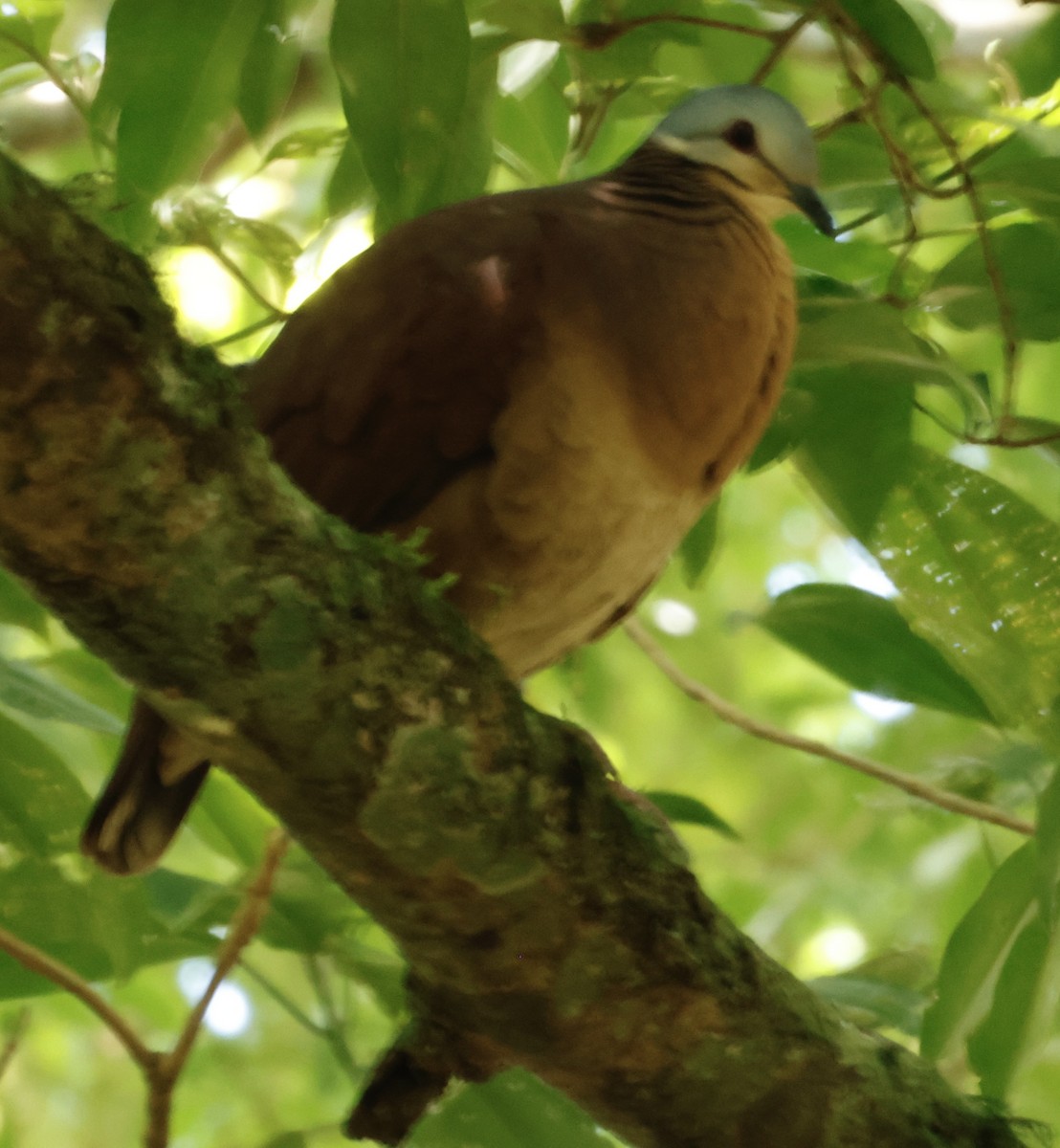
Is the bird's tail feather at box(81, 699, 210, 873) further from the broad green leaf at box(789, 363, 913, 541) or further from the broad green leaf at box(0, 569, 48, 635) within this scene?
the broad green leaf at box(789, 363, 913, 541)

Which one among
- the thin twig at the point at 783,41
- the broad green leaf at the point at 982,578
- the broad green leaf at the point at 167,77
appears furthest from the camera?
the broad green leaf at the point at 982,578

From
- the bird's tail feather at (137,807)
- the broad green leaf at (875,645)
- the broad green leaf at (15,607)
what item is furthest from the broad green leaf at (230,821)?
the broad green leaf at (875,645)

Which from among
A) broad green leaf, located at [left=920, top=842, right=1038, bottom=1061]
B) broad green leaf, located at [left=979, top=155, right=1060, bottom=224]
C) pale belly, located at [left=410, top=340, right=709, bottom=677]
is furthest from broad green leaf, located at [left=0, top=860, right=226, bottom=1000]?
broad green leaf, located at [left=979, top=155, right=1060, bottom=224]

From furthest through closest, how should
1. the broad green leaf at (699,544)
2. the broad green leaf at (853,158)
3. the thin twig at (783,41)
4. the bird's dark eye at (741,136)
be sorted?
the broad green leaf at (699,544) < the bird's dark eye at (741,136) < the broad green leaf at (853,158) < the thin twig at (783,41)

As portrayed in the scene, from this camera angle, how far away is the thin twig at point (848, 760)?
6.55ft

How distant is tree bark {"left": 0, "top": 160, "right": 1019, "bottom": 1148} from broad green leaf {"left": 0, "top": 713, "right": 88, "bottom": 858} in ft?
1.56

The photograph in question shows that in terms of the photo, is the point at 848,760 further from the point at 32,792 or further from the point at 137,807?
the point at 32,792

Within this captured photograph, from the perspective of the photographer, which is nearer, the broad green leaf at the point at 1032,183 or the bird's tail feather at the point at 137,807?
the broad green leaf at the point at 1032,183

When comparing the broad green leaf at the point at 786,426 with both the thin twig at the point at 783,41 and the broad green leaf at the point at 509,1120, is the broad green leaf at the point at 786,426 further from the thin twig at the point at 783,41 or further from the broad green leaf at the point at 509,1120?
→ the broad green leaf at the point at 509,1120

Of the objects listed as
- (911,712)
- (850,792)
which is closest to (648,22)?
(850,792)

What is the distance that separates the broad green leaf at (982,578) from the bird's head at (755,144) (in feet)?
1.20

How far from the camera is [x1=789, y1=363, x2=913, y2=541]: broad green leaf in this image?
175 cm

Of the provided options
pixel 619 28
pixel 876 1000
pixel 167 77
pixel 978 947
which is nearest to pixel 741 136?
pixel 619 28

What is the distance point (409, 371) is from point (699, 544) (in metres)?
0.58
